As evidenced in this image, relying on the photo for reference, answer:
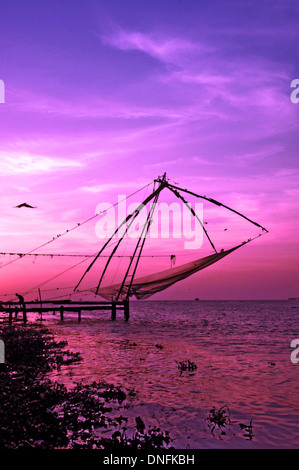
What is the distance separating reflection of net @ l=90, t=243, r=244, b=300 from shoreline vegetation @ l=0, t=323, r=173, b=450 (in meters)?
11.0

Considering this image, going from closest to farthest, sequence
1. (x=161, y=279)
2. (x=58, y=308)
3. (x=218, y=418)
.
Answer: (x=218, y=418)
(x=161, y=279)
(x=58, y=308)

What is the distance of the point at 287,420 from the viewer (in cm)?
722

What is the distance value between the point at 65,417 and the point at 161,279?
17349 millimetres

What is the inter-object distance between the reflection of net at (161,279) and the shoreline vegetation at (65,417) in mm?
10975

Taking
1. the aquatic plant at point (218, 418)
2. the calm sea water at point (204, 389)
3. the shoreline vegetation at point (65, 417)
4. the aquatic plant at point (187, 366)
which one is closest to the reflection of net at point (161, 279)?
the calm sea water at point (204, 389)

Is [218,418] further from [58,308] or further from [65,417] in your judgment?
[58,308]

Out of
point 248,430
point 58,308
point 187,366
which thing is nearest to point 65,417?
point 248,430

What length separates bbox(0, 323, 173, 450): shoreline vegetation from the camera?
5.61 m

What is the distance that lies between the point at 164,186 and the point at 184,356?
7643 mm

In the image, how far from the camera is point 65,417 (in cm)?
664

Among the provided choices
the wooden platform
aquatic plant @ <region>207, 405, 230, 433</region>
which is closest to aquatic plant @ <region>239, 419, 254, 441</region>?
aquatic plant @ <region>207, 405, 230, 433</region>

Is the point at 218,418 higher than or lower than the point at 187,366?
higher

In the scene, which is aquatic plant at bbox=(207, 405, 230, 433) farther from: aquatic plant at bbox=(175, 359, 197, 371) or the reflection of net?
the reflection of net

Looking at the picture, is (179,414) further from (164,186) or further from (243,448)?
(164,186)
